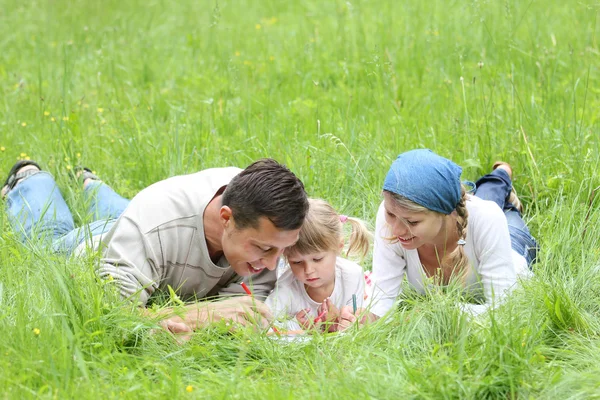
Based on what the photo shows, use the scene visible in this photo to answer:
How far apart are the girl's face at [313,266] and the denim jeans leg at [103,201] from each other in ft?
3.60

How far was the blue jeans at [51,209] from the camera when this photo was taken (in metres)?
3.96

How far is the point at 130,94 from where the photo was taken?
603 cm

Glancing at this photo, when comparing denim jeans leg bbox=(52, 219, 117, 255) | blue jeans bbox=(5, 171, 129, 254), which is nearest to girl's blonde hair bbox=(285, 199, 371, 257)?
denim jeans leg bbox=(52, 219, 117, 255)

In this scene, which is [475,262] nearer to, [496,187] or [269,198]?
[496,187]

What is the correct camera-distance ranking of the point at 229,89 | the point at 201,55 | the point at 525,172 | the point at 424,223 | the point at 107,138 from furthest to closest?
1. the point at 201,55
2. the point at 229,89
3. the point at 107,138
4. the point at 525,172
5. the point at 424,223

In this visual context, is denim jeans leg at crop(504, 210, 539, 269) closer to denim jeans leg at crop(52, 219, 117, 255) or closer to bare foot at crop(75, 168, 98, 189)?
denim jeans leg at crop(52, 219, 117, 255)

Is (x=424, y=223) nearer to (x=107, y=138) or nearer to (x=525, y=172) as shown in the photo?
(x=525, y=172)

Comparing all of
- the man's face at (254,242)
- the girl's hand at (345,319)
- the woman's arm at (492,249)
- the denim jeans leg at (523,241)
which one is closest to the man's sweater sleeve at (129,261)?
the man's face at (254,242)

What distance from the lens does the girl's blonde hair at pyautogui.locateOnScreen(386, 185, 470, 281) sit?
3398 mm

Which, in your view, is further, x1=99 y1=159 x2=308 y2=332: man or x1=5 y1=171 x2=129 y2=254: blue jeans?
x1=5 y1=171 x2=129 y2=254: blue jeans

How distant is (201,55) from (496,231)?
396 cm

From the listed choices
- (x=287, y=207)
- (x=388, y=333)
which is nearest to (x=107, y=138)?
(x=287, y=207)

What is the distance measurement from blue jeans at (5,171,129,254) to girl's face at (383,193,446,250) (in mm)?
1345

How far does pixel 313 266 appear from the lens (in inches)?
147
